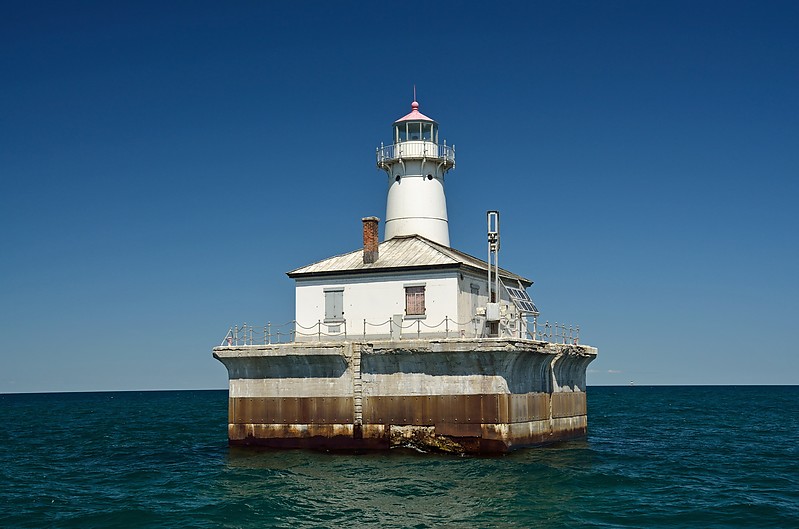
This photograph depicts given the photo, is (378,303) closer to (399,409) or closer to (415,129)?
(399,409)

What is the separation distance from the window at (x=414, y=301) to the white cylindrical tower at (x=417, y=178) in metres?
6.95

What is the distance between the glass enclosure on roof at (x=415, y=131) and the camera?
4488cm

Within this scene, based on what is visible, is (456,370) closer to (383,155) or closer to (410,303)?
(410,303)

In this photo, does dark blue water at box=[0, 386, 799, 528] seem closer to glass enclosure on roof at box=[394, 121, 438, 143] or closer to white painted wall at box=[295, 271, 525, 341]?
white painted wall at box=[295, 271, 525, 341]

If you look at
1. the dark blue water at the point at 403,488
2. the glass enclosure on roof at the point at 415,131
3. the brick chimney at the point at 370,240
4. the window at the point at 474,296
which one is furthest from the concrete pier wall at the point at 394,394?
the glass enclosure on roof at the point at 415,131

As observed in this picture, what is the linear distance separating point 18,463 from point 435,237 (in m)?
20.9

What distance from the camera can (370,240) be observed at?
129ft

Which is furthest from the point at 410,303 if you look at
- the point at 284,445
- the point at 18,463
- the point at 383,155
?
the point at 18,463

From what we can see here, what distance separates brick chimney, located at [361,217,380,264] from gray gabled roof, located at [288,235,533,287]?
10.9 inches

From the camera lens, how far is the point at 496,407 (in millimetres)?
33250

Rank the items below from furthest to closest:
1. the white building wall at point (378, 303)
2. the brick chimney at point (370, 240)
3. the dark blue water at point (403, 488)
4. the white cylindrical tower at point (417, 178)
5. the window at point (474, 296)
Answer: the white cylindrical tower at point (417, 178), the brick chimney at point (370, 240), the window at point (474, 296), the white building wall at point (378, 303), the dark blue water at point (403, 488)

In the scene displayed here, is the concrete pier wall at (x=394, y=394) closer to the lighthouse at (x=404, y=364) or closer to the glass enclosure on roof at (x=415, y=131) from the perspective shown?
the lighthouse at (x=404, y=364)

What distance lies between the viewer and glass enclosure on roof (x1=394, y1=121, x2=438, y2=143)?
147 ft

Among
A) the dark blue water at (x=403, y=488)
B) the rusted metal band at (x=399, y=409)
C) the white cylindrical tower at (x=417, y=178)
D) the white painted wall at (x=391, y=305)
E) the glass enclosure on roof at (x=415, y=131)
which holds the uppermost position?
the glass enclosure on roof at (x=415, y=131)
